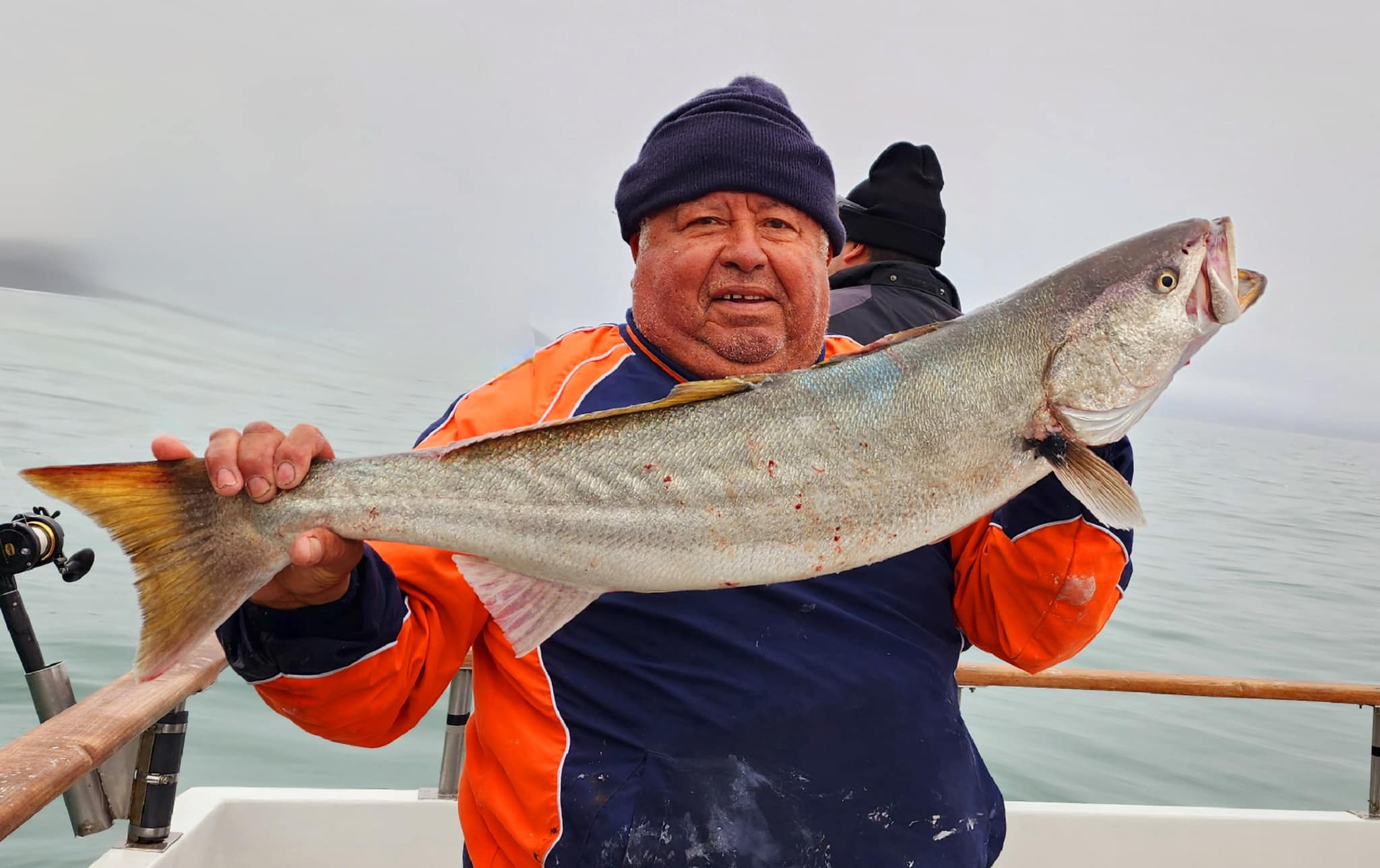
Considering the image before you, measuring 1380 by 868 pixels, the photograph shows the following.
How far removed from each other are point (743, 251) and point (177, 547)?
1.45m

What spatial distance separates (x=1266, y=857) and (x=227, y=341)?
32954 millimetres

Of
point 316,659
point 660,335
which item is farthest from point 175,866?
point 660,335

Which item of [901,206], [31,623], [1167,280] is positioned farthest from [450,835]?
[901,206]

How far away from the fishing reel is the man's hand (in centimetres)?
101

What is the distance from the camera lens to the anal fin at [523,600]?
1.74 m

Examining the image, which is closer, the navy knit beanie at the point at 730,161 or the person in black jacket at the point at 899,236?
the navy knit beanie at the point at 730,161

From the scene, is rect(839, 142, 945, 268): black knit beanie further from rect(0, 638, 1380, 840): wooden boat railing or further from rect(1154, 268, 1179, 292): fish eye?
rect(1154, 268, 1179, 292): fish eye

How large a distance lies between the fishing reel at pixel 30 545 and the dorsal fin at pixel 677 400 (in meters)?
1.36

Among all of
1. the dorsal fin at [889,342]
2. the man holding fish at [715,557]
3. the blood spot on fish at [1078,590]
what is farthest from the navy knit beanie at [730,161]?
the blood spot on fish at [1078,590]

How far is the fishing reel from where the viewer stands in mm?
2279

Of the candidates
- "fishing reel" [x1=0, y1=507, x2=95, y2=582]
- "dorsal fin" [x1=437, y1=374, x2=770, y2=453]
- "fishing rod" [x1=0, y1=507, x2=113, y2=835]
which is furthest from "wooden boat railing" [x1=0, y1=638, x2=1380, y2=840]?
"dorsal fin" [x1=437, y1=374, x2=770, y2=453]

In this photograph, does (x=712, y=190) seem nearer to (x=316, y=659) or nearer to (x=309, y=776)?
(x=316, y=659)

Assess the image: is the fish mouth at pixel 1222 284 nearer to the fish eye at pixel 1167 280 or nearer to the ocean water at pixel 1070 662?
the fish eye at pixel 1167 280

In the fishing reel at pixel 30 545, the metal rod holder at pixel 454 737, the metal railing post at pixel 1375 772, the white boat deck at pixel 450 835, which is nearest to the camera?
the fishing reel at pixel 30 545
